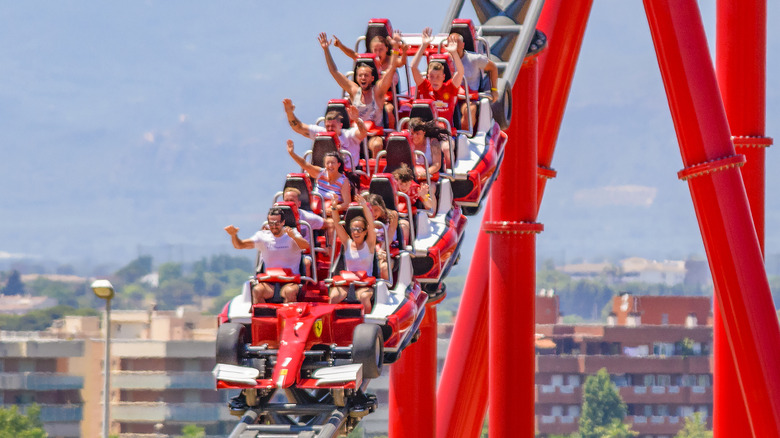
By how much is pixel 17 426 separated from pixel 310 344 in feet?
139

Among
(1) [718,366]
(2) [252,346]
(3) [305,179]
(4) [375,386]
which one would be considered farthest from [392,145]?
(4) [375,386]

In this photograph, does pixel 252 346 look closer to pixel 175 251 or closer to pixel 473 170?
pixel 473 170

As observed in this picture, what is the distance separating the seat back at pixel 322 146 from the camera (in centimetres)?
876

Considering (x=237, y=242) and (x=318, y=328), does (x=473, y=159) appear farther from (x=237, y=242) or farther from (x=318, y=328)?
(x=318, y=328)

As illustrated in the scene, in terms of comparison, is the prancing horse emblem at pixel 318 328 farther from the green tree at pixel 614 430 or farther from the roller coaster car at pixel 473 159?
the green tree at pixel 614 430

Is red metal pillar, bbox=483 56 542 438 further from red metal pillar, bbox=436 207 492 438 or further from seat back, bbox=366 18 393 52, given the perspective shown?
seat back, bbox=366 18 393 52

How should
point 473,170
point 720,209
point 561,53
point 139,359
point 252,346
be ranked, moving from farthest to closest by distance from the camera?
point 139,359 → point 561,53 → point 720,209 → point 473,170 → point 252,346

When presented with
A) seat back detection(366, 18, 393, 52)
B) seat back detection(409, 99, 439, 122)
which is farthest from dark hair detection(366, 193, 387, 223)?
seat back detection(366, 18, 393, 52)

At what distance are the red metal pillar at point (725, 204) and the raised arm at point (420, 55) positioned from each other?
67.1 inches

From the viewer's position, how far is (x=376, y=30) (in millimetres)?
10258

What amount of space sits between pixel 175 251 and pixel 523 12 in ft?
347

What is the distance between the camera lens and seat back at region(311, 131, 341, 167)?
28.7 ft

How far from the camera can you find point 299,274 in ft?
25.0

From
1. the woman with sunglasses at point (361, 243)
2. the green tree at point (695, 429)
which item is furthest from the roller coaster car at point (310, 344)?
the green tree at point (695, 429)
